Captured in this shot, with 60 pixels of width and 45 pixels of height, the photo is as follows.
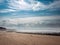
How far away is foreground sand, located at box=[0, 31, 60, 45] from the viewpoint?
1539 millimetres

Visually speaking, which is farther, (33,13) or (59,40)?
(33,13)

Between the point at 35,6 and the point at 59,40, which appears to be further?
the point at 35,6

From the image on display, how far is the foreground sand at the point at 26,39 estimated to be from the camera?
1539mm

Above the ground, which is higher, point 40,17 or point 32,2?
point 32,2

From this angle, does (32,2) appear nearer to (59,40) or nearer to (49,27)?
(49,27)

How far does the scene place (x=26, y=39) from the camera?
1614mm

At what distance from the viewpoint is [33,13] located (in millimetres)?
1621

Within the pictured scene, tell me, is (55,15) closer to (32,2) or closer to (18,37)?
(32,2)

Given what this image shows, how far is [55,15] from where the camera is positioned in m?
1.55

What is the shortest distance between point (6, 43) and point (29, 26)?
37 centimetres

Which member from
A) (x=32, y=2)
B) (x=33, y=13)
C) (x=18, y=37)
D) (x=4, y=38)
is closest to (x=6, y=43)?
(x=4, y=38)

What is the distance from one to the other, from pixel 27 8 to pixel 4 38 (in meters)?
0.49

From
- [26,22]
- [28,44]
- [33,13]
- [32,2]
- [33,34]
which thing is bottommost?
[28,44]

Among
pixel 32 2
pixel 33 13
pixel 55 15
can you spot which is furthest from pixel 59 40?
pixel 32 2
